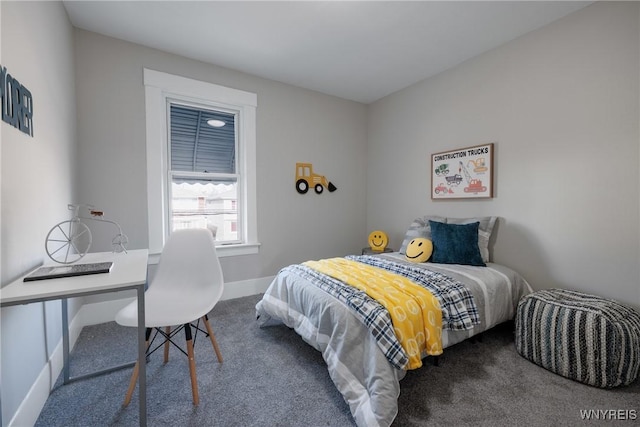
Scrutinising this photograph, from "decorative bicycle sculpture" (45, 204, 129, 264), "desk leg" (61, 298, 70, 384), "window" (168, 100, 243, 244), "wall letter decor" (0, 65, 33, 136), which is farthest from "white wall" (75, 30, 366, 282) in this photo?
"wall letter decor" (0, 65, 33, 136)

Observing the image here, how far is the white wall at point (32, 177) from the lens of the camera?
48.0 inches

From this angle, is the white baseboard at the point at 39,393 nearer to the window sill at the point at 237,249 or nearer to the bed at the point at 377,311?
the bed at the point at 377,311

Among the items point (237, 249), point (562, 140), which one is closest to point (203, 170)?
point (237, 249)

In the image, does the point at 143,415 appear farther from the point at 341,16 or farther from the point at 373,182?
the point at 373,182

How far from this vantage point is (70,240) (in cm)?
151

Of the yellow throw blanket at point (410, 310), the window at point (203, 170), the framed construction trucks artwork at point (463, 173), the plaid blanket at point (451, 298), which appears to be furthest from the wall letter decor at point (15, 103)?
the framed construction trucks artwork at point (463, 173)

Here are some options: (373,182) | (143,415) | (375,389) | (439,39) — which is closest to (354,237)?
(373,182)

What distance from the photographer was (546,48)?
234 centimetres

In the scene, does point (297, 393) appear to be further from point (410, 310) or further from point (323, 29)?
point (323, 29)

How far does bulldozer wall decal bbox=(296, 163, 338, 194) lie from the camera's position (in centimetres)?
359

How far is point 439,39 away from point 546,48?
868 mm

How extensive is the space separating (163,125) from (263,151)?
106cm

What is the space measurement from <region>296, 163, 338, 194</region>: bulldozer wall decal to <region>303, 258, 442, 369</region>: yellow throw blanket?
1.83 m

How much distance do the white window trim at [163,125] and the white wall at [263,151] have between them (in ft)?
0.21
